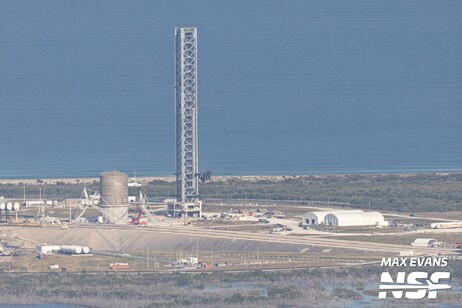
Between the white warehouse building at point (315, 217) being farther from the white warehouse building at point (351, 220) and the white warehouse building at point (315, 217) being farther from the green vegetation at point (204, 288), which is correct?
the green vegetation at point (204, 288)

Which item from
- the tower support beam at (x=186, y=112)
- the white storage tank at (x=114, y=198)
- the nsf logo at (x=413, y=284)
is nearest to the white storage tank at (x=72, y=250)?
the white storage tank at (x=114, y=198)

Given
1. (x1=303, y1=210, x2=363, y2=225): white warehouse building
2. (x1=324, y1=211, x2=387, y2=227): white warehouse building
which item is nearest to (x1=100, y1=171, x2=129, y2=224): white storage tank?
(x1=303, y1=210, x2=363, y2=225): white warehouse building

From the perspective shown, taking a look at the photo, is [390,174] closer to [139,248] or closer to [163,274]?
[139,248]

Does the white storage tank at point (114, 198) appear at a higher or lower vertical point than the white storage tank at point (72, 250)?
higher

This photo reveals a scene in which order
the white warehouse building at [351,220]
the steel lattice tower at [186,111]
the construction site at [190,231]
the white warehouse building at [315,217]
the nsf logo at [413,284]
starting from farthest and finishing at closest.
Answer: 1. the steel lattice tower at [186,111]
2. the white warehouse building at [315,217]
3. the white warehouse building at [351,220]
4. the construction site at [190,231]
5. the nsf logo at [413,284]

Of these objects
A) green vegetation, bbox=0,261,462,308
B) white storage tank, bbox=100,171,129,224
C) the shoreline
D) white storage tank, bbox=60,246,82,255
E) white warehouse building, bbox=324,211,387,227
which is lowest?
green vegetation, bbox=0,261,462,308

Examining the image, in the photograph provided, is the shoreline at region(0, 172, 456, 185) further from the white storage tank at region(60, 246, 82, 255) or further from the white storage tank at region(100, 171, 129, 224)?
the white storage tank at region(60, 246, 82, 255)

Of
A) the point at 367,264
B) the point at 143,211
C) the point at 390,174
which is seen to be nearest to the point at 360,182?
the point at 390,174
